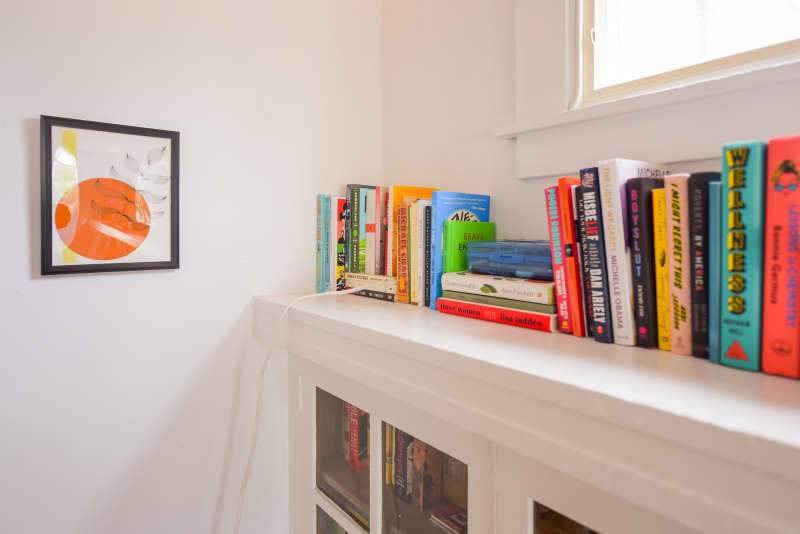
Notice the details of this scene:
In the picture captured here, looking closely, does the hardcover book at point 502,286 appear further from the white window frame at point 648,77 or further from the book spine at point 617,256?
the white window frame at point 648,77

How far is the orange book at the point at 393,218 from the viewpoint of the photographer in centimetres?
109

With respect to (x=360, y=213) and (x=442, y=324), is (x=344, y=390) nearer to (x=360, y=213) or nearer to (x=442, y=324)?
(x=442, y=324)

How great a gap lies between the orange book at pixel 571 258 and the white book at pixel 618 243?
0.18 feet

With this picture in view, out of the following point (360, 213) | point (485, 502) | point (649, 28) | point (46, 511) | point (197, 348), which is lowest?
point (46, 511)

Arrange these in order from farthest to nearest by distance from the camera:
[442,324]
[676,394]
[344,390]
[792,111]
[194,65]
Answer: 1. [194,65]
2. [344,390]
3. [442,324]
4. [792,111]
5. [676,394]

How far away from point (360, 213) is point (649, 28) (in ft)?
2.41

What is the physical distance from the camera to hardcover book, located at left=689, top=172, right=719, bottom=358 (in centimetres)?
60

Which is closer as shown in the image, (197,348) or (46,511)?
(46,511)

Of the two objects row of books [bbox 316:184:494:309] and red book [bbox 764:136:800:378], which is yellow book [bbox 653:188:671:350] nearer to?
red book [bbox 764:136:800:378]

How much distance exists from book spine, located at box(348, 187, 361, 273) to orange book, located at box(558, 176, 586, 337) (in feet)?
1.90

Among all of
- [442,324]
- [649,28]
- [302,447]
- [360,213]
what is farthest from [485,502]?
[649,28]

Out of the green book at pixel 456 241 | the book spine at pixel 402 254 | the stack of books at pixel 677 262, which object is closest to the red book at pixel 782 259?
the stack of books at pixel 677 262

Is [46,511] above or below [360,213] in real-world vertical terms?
below

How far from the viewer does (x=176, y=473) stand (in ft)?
3.59
